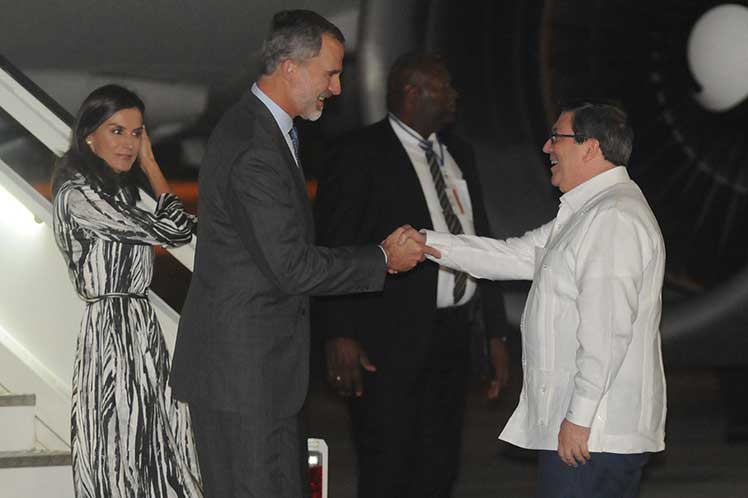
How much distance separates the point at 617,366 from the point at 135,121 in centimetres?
144

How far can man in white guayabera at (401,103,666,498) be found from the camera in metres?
2.47

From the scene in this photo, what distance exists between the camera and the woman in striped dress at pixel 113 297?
3.16 metres

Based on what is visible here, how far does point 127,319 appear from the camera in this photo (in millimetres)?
3217

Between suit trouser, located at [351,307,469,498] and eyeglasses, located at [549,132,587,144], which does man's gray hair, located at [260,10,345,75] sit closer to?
eyeglasses, located at [549,132,587,144]

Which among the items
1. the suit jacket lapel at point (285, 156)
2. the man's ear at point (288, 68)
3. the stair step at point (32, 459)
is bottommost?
the stair step at point (32, 459)

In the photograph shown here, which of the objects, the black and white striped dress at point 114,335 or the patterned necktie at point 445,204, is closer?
the black and white striped dress at point 114,335

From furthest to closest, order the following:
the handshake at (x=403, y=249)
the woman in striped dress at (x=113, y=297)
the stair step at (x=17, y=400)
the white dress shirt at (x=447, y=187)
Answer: the white dress shirt at (x=447, y=187) → the stair step at (x=17, y=400) → the woman in striped dress at (x=113, y=297) → the handshake at (x=403, y=249)

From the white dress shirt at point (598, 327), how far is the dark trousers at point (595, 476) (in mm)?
33

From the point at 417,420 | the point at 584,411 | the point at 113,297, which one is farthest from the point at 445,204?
the point at 584,411

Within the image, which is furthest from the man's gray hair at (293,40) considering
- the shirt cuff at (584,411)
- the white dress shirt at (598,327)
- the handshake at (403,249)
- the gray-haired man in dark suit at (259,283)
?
the shirt cuff at (584,411)

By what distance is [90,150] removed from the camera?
10.7 ft

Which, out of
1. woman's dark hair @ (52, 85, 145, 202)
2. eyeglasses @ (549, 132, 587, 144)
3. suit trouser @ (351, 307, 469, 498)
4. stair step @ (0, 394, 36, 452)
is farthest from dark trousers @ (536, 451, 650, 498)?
stair step @ (0, 394, 36, 452)

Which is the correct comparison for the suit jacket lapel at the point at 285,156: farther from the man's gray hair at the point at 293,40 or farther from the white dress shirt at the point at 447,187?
the white dress shirt at the point at 447,187

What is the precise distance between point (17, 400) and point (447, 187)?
1347mm
